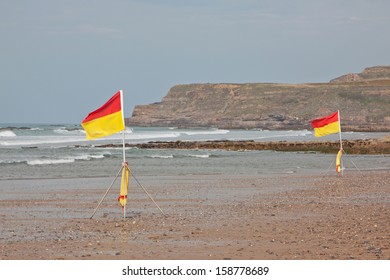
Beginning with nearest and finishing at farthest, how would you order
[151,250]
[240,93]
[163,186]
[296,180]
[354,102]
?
[151,250], [163,186], [296,180], [354,102], [240,93]

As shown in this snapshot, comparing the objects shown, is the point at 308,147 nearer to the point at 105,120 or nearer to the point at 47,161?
the point at 47,161

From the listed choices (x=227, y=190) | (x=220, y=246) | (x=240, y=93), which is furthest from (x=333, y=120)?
(x=240, y=93)

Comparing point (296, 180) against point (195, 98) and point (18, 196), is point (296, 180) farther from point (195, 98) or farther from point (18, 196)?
point (195, 98)

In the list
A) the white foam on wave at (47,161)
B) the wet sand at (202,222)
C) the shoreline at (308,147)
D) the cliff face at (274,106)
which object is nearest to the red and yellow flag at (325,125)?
the wet sand at (202,222)

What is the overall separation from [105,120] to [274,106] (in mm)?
158619

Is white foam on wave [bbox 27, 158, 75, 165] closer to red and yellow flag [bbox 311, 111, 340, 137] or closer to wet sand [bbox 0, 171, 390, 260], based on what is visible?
wet sand [bbox 0, 171, 390, 260]

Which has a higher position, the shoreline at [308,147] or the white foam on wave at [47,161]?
the white foam on wave at [47,161]

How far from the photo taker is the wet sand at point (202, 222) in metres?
10.6

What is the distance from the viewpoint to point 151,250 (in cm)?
1072

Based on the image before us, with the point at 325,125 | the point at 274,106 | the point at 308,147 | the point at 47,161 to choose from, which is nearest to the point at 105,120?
the point at 325,125

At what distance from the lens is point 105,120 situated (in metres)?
14.0

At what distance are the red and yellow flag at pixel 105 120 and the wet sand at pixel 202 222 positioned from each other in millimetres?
1792

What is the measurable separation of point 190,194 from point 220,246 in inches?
353

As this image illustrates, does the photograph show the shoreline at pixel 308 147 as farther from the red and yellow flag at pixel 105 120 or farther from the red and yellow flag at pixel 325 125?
the red and yellow flag at pixel 105 120
